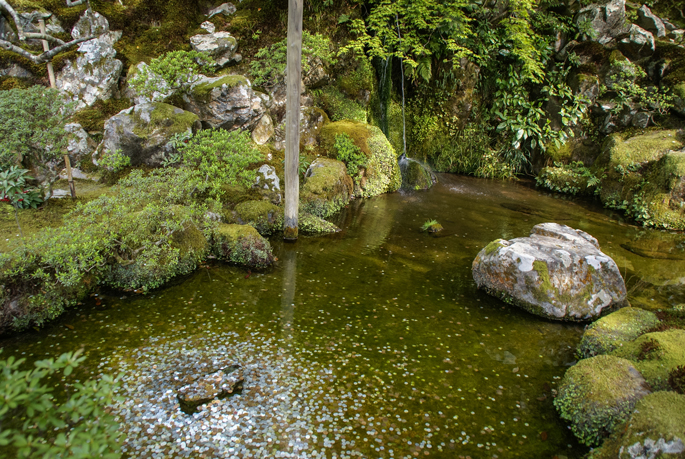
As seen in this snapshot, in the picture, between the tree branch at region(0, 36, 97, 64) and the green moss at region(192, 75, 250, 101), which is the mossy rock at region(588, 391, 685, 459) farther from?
the tree branch at region(0, 36, 97, 64)

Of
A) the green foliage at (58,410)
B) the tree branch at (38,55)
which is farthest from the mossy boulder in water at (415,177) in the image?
the green foliage at (58,410)

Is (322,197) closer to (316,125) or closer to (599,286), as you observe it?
(316,125)

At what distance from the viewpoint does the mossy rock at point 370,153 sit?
13766 millimetres

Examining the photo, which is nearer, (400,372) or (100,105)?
(400,372)

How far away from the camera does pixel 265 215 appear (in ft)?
32.3

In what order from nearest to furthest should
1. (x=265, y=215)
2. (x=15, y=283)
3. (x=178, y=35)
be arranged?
(x=15, y=283) → (x=265, y=215) → (x=178, y=35)

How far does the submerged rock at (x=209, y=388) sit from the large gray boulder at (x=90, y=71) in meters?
10.5

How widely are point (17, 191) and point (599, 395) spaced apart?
10.4 metres

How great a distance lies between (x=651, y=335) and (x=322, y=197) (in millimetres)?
8175

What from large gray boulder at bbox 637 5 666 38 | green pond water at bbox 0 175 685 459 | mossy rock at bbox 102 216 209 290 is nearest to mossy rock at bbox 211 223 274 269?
green pond water at bbox 0 175 685 459

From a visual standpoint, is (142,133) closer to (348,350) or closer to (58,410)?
(348,350)

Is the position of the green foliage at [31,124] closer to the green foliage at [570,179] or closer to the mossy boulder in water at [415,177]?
the mossy boulder in water at [415,177]

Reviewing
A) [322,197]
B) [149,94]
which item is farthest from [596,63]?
[149,94]

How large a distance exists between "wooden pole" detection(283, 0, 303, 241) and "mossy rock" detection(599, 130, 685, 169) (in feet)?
39.5
